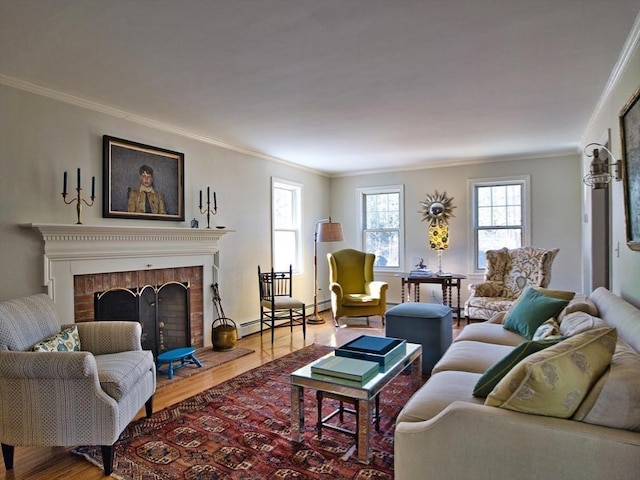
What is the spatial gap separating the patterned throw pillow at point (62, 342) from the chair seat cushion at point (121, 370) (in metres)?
0.17

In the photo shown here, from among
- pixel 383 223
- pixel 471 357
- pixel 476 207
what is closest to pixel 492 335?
pixel 471 357

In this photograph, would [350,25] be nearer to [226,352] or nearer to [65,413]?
[65,413]

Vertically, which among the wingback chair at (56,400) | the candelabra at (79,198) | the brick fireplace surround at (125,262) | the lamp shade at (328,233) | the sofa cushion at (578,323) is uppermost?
the candelabra at (79,198)

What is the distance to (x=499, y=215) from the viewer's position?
19.6ft

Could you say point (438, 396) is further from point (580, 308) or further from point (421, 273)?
point (421, 273)

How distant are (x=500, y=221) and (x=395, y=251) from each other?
1668 millimetres

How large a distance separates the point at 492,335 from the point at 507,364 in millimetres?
1413

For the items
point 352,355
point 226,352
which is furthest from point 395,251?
point 352,355

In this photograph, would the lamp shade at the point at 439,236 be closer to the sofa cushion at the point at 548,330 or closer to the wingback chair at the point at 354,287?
the wingback chair at the point at 354,287

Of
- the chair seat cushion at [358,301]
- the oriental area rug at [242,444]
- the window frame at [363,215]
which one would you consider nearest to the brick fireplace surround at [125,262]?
the oriental area rug at [242,444]

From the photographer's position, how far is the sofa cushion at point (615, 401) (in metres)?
1.34

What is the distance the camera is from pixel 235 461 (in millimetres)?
2205

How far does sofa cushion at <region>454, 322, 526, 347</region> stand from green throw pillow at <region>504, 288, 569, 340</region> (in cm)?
6

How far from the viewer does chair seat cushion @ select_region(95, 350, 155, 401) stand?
2.21 m
